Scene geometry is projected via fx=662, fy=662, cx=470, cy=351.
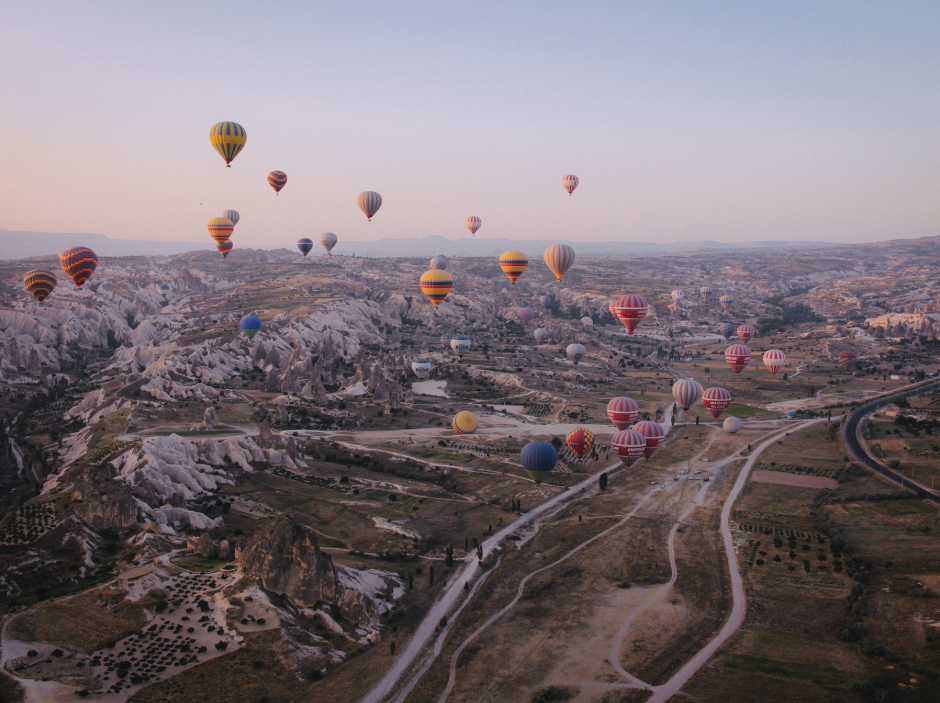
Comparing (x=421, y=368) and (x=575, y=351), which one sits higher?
(x=575, y=351)

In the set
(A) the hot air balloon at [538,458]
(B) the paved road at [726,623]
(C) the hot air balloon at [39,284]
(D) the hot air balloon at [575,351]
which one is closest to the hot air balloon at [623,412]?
(A) the hot air balloon at [538,458]

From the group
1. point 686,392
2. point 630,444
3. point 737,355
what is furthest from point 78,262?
point 737,355

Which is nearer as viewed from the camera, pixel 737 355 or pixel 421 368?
pixel 737 355

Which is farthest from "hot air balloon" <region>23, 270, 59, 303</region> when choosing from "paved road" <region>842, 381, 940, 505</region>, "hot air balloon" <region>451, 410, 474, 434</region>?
"paved road" <region>842, 381, 940, 505</region>

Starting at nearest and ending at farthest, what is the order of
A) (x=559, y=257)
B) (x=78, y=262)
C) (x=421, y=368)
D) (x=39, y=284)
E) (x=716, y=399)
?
(x=716, y=399)
(x=559, y=257)
(x=78, y=262)
(x=39, y=284)
(x=421, y=368)

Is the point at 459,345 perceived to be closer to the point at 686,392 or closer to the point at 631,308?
the point at 631,308

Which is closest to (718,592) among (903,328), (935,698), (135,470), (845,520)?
(935,698)
